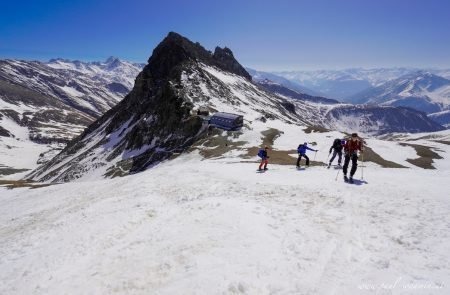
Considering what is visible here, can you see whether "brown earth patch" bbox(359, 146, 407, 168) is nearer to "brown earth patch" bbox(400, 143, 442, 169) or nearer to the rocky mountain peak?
"brown earth patch" bbox(400, 143, 442, 169)

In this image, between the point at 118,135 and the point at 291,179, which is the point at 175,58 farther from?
the point at 291,179

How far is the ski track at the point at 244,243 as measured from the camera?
11.5 m

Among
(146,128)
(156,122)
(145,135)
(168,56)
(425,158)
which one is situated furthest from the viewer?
(168,56)

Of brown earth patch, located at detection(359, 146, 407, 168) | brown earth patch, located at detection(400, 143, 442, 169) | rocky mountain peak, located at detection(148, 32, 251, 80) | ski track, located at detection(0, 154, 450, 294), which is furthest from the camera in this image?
rocky mountain peak, located at detection(148, 32, 251, 80)

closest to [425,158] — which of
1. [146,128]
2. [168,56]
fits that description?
[146,128]

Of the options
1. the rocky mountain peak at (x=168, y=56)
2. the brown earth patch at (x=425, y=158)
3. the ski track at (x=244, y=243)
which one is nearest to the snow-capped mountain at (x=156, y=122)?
the rocky mountain peak at (x=168, y=56)

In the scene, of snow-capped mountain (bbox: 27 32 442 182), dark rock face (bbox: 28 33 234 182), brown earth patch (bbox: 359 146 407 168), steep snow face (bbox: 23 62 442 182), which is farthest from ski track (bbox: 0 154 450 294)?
dark rock face (bbox: 28 33 234 182)

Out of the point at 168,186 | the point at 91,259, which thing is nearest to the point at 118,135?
the point at 168,186

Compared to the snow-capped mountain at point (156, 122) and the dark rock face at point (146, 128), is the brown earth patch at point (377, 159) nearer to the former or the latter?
the snow-capped mountain at point (156, 122)

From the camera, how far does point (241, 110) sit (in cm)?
12019

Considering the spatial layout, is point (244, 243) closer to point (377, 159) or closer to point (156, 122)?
point (377, 159)

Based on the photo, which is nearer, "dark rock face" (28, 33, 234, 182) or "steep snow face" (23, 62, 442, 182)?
"steep snow face" (23, 62, 442, 182)

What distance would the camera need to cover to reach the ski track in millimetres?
11461

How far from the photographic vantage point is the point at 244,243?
45.1 feet
